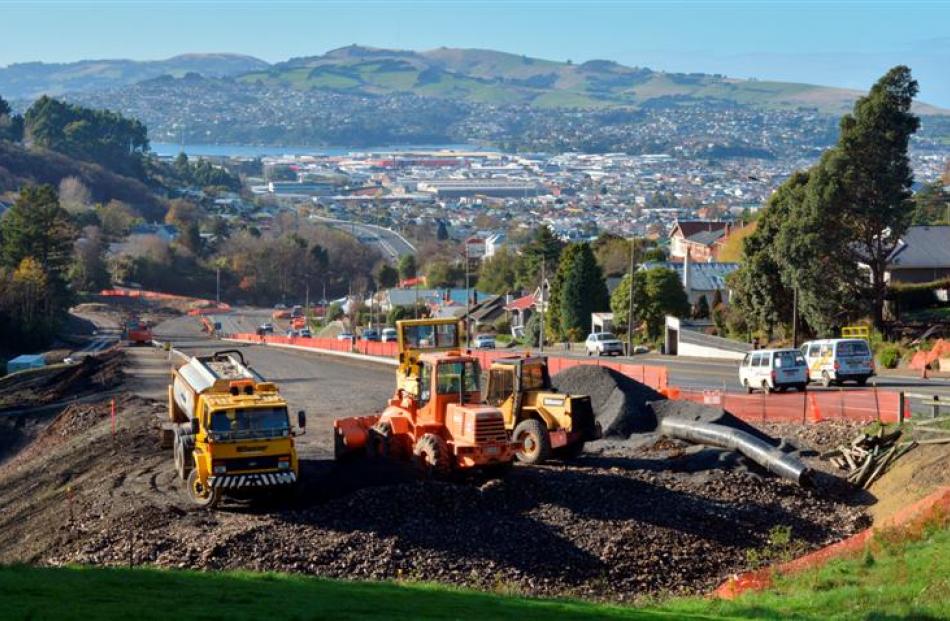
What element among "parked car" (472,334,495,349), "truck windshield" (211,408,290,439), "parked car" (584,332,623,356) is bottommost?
"parked car" (472,334,495,349)

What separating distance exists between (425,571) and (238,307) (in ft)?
444

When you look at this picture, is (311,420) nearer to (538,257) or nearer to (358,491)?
(358,491)

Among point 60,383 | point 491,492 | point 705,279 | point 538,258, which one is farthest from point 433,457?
point 538,258

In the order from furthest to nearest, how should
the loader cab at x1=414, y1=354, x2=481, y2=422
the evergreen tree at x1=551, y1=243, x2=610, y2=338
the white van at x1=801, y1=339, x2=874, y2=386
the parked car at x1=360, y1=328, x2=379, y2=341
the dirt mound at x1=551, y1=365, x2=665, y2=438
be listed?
the parked car at x1=360, y1=328, x2=379, y2=341 → the evergreen tree at x1=551, y1=243, x2=610, y2=338 → the white van at x1=801, y1=339, x2=874, y2=386 → the dirt mound at x1=551, y1=365, x2=665, y2=438 → the loader cab at x1=414, y1=354, x2=481, y2=422

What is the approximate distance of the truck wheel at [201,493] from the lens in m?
25.8

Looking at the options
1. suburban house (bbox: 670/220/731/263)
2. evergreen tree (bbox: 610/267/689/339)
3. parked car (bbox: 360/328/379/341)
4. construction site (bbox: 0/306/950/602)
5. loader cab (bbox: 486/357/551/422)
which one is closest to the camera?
construction site (bbox: 0/306/950/602)

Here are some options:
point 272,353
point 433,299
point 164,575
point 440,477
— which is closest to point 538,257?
point 433,299

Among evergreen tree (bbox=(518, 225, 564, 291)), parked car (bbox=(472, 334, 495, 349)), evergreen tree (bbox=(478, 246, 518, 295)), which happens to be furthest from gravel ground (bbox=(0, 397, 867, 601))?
evergreen tree (bbox=(478, 246, 518, 295))

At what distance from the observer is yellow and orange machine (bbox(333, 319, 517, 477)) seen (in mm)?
27203

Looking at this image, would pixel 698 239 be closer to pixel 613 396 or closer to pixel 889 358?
pixel 889 358

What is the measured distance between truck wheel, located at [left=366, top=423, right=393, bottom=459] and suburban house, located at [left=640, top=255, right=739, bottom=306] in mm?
57237

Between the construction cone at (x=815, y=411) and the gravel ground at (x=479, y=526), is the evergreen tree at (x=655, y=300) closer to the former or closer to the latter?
the construction cone at (x=815, y=411)

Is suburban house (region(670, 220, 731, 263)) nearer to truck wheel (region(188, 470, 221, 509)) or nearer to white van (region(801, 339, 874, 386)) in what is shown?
white van (region(801, 339, 874, 386))

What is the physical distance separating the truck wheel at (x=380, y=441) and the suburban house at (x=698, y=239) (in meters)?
94.2
